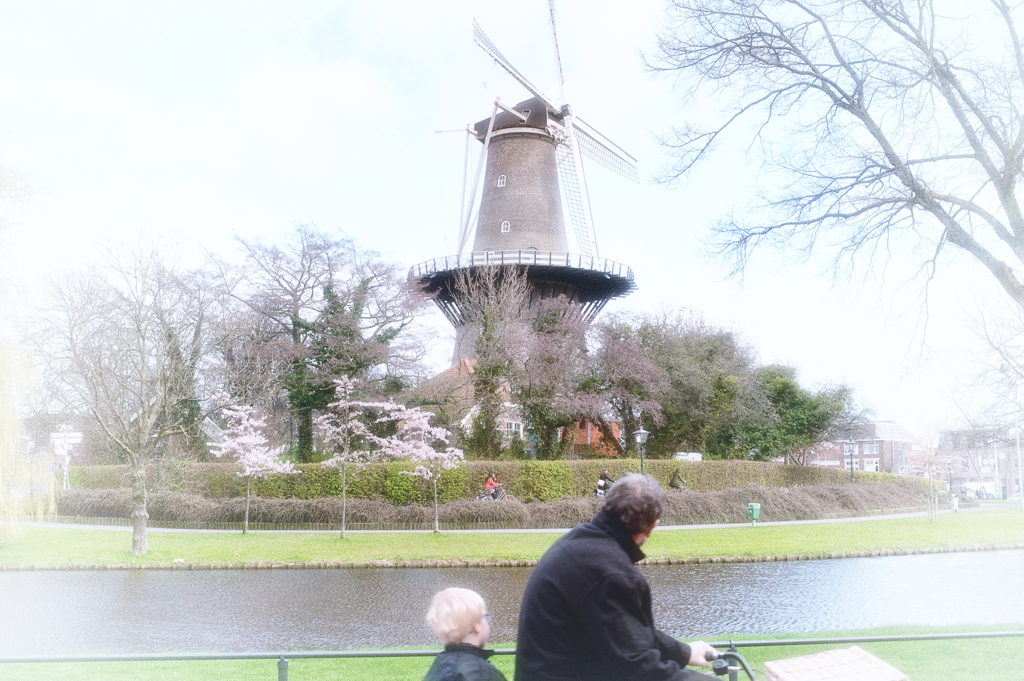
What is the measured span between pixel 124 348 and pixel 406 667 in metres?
11.3

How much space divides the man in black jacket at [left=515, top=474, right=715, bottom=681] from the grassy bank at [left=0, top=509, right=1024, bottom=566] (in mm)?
10629

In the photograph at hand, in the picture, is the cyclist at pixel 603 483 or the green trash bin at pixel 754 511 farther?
the green trash bin at pixel 754 511

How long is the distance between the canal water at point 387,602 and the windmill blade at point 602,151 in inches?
889

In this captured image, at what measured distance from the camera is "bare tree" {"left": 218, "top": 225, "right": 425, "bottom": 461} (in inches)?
899

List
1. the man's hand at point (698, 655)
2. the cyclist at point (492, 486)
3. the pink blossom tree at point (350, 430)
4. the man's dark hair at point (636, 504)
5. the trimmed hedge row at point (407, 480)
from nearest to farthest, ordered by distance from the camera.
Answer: the man's dark hair at point (636, 504), the man's hand at point (698, 655), the pink blossom tree at point (350, 430), the cyclist at point (492, 486), the trimmed hedge row at point (407, 480)

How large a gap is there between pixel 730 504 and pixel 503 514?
614cm

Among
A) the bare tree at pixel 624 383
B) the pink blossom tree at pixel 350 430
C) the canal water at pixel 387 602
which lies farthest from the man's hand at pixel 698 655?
the bare tree at pixel 624 383

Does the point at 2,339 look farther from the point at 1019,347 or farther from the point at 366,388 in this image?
the point at 366,388

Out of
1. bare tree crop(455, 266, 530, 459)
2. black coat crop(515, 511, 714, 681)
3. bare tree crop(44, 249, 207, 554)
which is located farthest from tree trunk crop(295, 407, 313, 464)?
black coat crop(515, 511, 714, 681)

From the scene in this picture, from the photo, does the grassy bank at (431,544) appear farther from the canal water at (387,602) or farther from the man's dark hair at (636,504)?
the man's dark hair at (636,504)

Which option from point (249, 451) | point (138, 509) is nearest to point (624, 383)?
point (249, 451)

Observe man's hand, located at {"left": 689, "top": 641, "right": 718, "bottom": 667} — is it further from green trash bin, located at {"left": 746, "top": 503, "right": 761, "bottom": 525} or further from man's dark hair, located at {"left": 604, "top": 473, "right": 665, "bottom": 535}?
green trash bin, located at {"left": 746, "top": 503, "right": 761, "bottom": 525}

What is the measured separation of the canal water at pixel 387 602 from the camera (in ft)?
25.3

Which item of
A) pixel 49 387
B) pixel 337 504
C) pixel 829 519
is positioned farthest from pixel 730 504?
pixel 49 387
